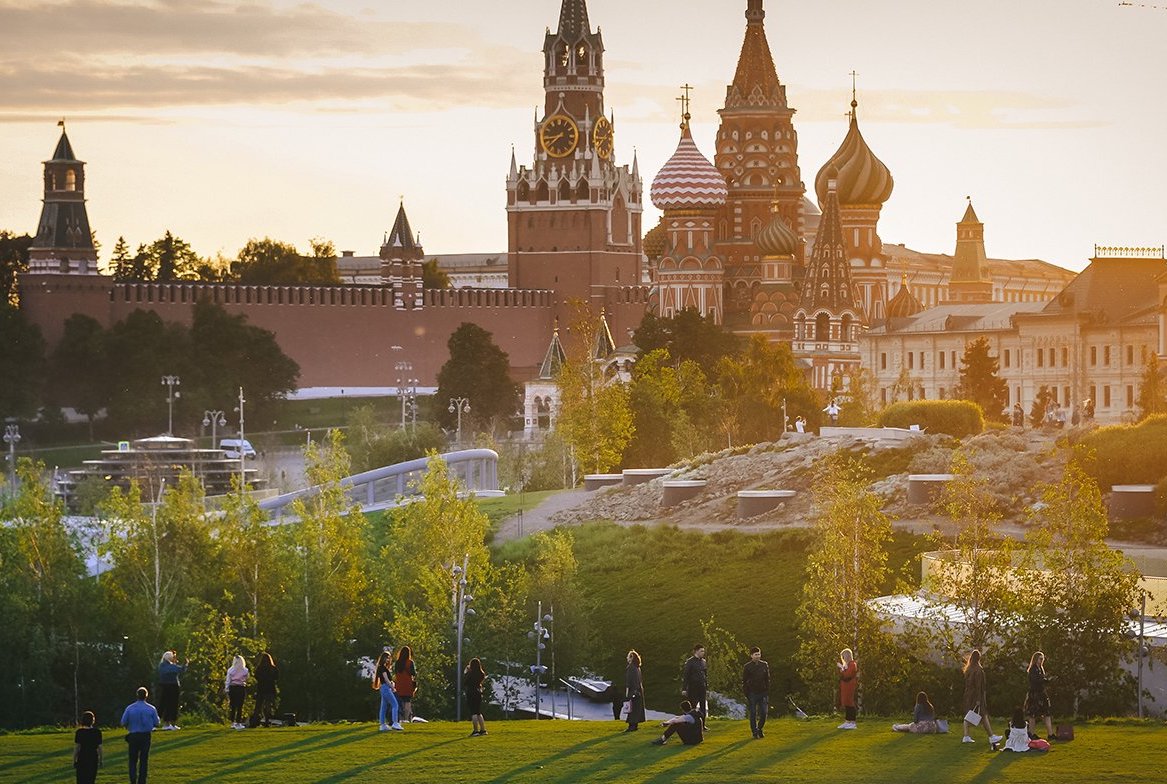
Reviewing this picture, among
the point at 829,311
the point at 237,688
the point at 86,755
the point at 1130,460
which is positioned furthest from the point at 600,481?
the point at 829,311

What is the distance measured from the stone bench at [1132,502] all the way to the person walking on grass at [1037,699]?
686 inches

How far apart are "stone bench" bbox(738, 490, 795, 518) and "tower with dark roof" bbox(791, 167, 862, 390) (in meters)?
44.2

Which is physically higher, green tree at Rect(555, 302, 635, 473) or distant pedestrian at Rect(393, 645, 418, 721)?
green tree at Rect(555, 302, 635, 473)

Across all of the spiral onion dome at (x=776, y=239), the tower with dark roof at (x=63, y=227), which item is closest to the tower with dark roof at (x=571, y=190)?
the spiral onion dome at (x=776, y=239)

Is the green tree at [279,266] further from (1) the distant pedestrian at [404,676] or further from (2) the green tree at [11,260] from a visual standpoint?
(1) the distant pedestrian at [404,676]

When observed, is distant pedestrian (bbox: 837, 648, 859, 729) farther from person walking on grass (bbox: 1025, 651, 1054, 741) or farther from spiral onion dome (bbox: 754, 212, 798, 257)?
spiral onion dome (bbox: 754, 212, 798, 257)

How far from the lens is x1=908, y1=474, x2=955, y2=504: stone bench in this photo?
134 ft

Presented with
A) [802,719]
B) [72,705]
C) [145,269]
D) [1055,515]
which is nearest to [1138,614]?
[1055,515]

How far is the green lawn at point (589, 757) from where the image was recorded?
20344 millimetres

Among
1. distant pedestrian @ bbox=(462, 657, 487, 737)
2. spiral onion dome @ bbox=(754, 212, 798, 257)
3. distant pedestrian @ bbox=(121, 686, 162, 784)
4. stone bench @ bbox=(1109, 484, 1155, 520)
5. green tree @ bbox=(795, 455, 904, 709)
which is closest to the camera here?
distant pedestrian @ bbox=(121, 686, 162, 784)

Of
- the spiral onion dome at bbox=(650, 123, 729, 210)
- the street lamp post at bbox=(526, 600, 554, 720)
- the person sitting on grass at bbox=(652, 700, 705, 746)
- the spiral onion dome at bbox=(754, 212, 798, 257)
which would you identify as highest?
the spiral onion dome at bbox=(650, 123, 729, 210)

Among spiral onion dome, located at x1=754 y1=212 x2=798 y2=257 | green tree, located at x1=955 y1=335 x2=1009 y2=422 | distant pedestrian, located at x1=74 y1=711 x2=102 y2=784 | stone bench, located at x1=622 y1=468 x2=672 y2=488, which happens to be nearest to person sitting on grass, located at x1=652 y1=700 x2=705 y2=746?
distant pedestrian, located at x1=74 y1=711 x2=102 y2=784

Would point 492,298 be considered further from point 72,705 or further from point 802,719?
point 802,719

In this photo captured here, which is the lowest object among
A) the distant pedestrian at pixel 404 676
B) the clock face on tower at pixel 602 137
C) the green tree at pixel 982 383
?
the distant pedestrian at pixel 404 676
